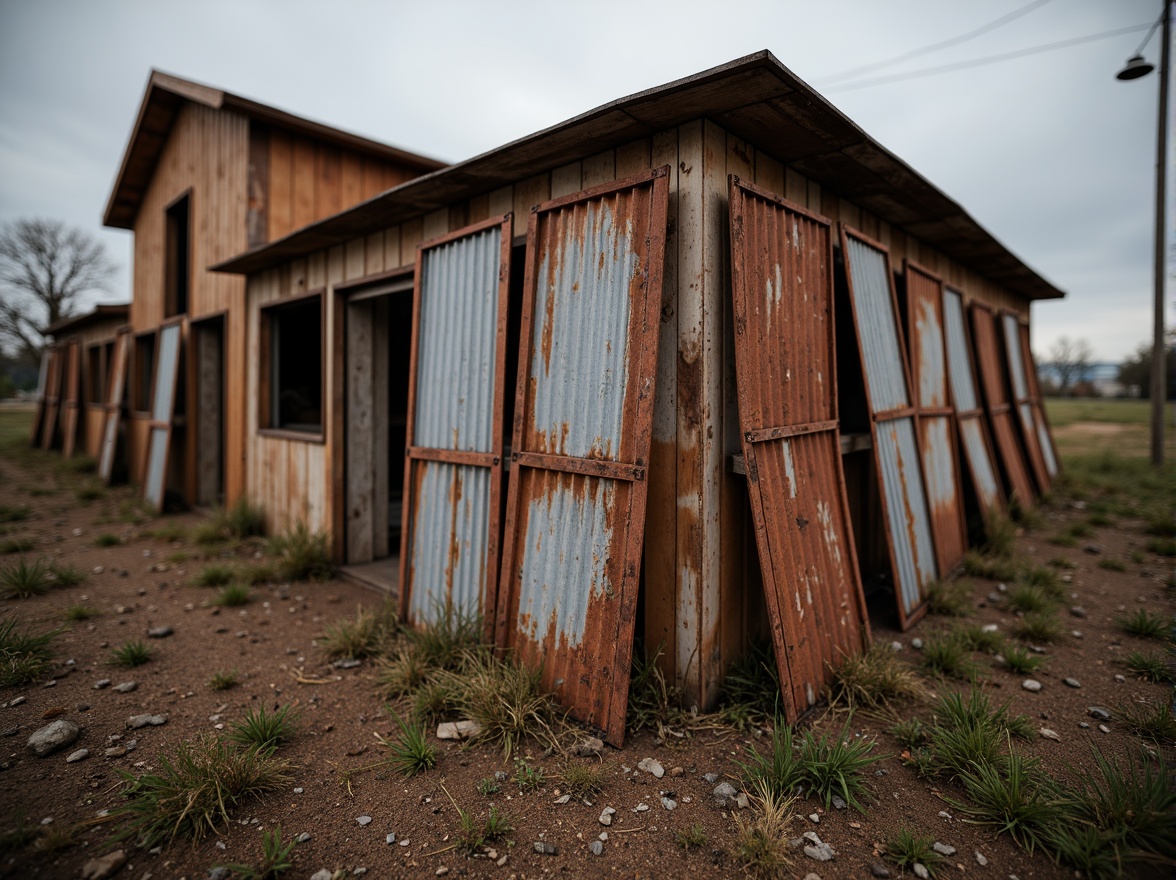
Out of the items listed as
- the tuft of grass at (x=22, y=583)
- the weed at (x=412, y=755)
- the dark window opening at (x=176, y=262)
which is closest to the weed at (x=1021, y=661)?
the weed at (x=412, y=755)

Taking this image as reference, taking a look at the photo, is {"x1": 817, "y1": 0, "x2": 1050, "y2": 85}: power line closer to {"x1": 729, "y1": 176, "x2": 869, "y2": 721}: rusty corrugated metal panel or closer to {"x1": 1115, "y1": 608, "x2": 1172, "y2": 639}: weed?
{"x1": 729, "y1": 176, "x2": 869, "y2": 721}: rusty corrugated metal panel

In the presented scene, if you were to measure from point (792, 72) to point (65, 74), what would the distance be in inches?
1121

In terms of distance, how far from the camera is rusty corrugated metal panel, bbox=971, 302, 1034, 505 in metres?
6.67

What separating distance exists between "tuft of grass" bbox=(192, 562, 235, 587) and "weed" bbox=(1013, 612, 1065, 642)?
618 centimetres

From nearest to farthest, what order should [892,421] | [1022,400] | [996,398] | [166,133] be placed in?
[892,421]
[996,398]
[1022,400]
[166,133]

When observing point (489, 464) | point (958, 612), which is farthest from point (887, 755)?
point (489, 464)

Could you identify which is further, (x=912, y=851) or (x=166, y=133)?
(x=166, y=133)

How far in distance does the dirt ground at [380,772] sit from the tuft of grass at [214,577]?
47cm

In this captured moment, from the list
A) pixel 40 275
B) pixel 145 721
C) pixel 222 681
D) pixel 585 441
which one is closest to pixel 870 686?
pixel 585 441

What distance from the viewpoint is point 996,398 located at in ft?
23.2

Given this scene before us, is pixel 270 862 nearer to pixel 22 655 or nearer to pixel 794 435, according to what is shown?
pixel 22 655

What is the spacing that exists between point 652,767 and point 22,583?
16.7 feet

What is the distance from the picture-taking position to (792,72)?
7.64 feet

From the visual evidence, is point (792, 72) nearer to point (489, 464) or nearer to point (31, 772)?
point (489, 464)
